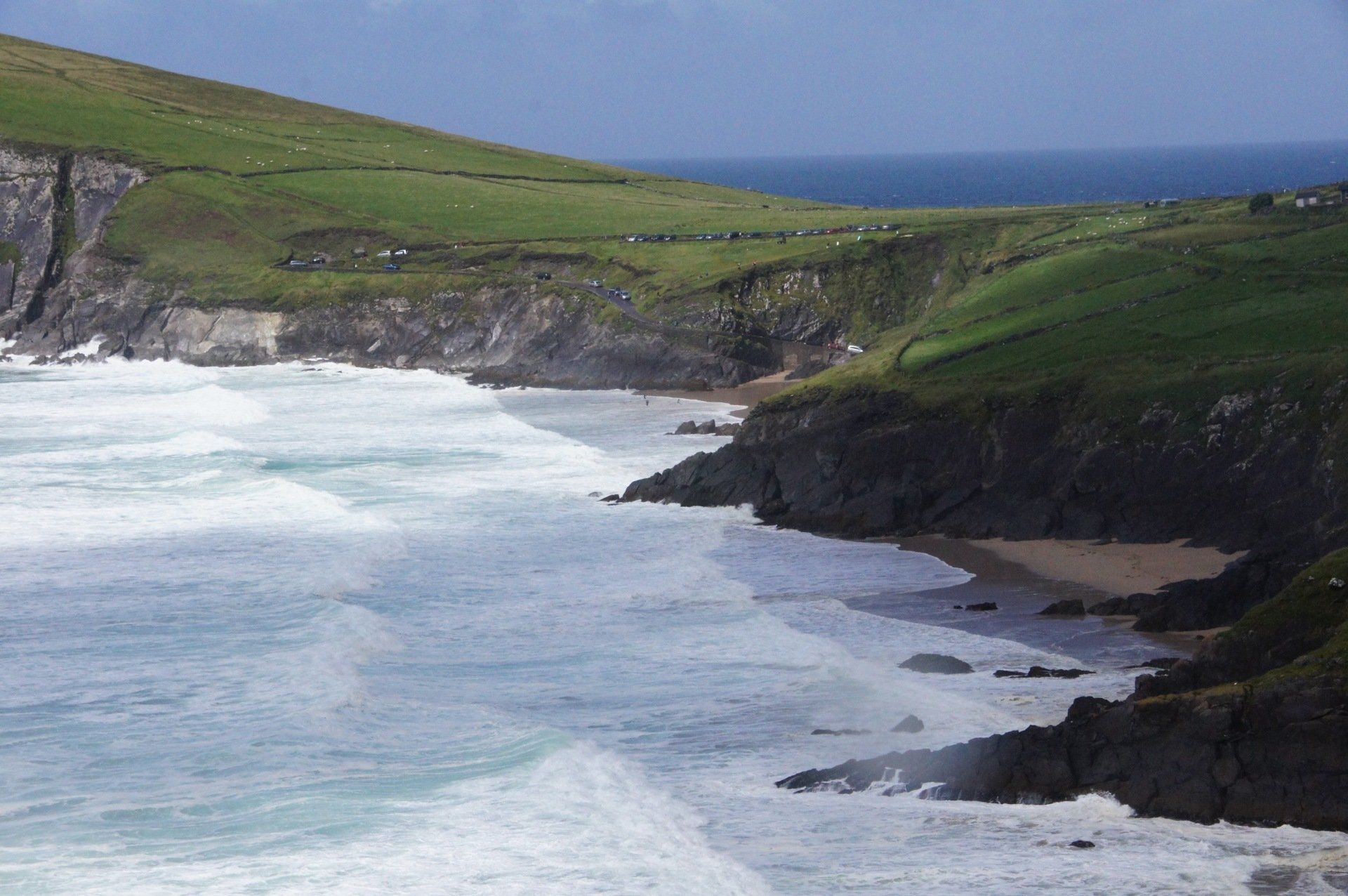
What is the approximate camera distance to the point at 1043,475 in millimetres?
54406

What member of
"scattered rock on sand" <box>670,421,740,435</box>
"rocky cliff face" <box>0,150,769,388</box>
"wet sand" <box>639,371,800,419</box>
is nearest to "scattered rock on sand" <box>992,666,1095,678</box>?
"scattered rock on sand" <box>670,421,740,435</box>

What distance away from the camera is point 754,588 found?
47344mm

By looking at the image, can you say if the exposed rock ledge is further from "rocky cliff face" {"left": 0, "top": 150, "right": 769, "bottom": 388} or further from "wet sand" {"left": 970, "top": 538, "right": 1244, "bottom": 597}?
"rocky cliff face" {"left": 0, "top": 150, "right": 769, "bottom": 388}

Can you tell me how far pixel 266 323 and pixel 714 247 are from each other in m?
31.8

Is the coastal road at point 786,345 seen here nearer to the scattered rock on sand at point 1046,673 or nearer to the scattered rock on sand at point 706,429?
the scattered rock on sand at point 706,429

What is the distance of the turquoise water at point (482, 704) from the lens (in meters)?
27.9

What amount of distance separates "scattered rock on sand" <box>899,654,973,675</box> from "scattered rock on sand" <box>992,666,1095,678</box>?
36.7 inches

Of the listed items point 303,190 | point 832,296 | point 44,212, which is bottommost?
point 832,296

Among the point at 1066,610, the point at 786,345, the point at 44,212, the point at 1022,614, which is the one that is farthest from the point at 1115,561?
the point at 44,212

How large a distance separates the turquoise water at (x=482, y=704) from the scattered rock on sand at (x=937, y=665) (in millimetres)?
486

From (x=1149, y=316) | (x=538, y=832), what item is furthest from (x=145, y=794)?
(x=1149, y=316)

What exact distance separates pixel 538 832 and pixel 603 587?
18.5 m

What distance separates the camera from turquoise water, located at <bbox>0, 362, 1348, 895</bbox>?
27.9 m

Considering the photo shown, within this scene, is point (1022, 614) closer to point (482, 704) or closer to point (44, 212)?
point (482, 704)
